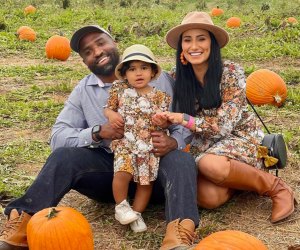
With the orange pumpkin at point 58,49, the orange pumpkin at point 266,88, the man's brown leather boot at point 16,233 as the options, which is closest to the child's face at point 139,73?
the man's brown leather boot at point 16,233

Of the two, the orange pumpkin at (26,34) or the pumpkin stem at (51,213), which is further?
the orange pumpkin at (26,34)

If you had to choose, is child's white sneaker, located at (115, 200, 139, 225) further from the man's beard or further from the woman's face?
the woman's face

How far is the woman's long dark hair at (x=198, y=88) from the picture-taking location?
3.95m

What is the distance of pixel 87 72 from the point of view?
8.97 m

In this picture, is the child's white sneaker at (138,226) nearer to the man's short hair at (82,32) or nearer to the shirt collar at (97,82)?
the shirt collar at (97,82)

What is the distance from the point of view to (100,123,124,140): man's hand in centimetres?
376

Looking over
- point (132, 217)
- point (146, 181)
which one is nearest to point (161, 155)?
point (146, 181)

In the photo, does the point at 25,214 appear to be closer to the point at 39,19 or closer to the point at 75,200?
the point at 75,200

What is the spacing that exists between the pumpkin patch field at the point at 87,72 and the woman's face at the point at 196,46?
1.10 m

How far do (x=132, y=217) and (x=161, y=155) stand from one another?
45 centimetres

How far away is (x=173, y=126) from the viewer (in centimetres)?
389

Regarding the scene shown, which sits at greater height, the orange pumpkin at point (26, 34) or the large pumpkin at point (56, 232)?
the orange pumpkin at point (26, 34)

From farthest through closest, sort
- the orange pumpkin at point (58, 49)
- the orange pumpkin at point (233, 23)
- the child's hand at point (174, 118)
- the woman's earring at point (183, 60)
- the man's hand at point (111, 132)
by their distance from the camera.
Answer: the orange pumpkin at point (233, 23), the orange pumpkin at point (58, 49), the woman's earring at point (183, 60), the man's hand at point (111, 132), the child's hand at point (174, 118)

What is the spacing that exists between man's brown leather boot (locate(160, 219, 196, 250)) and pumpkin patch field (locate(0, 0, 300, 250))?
28 cm
